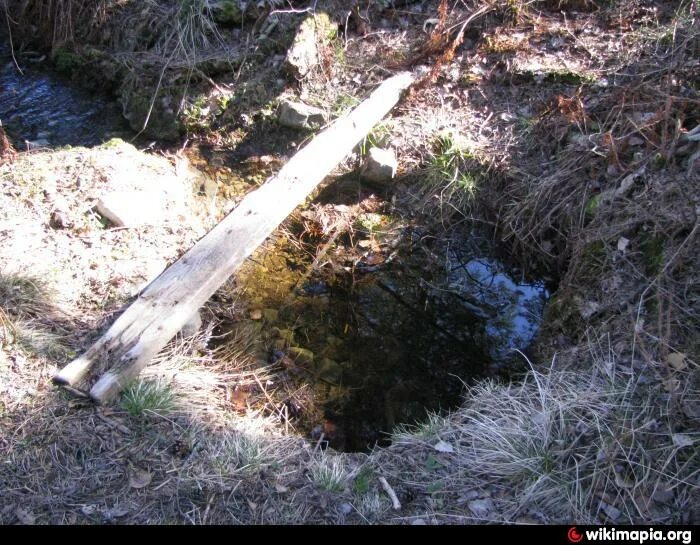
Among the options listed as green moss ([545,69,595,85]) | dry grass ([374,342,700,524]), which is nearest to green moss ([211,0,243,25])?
green moss ([545,69,595,85])

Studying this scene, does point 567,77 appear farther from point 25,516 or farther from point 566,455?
point 25,516

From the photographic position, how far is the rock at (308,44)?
5.71 m

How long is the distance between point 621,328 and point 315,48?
13.5 feet

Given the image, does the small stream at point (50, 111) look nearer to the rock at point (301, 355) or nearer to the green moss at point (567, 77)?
the rock at point (301, 355)

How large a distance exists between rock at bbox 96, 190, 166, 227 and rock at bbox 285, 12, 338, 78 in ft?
6.78

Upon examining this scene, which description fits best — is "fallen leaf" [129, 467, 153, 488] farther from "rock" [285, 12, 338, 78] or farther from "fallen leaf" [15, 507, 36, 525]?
"rock" [285, 12, 338, 78]

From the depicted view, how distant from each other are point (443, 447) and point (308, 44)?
433 cm

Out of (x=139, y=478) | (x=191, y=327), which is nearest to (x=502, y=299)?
(x=191, y=327)

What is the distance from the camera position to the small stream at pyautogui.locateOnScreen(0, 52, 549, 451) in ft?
12.5

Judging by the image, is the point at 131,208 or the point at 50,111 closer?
the point at 131,208

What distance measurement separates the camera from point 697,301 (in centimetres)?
326

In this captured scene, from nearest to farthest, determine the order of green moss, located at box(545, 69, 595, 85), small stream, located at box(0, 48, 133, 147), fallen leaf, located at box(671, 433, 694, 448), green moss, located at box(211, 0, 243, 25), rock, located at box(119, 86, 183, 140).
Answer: fallen leaf, located at box(671, 433, 694, 448) < green moss, located at box(545, 69, 595, 85) < small stream, located at box(0, 48, 133, 147) < rock, located at box(119, 86, 183, 140) < green moss, located at box(211, 0, 243, 25)

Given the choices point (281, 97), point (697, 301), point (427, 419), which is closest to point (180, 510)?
point (427, 419)
